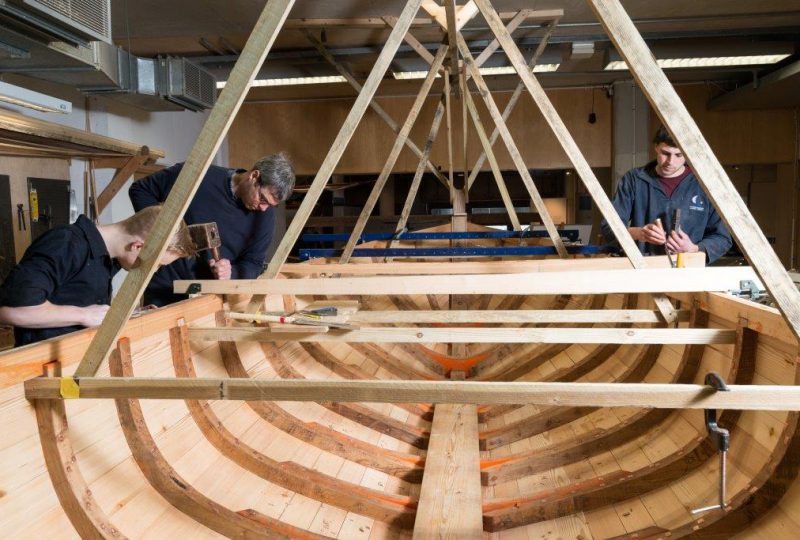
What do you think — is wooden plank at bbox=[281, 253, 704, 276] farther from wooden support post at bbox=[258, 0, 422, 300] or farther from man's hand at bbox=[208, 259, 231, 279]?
wooden support post at bbox=[258, 0, 422, 300]

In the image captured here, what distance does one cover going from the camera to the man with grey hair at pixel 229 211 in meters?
2.83

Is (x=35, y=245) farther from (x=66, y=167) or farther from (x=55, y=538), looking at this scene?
(x=66, y=167)

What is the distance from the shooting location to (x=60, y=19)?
315 centimetres

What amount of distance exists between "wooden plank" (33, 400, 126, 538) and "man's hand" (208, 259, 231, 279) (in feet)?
4.46

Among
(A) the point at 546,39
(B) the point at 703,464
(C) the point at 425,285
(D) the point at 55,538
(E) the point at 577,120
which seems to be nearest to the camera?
(D) the point at 55,538

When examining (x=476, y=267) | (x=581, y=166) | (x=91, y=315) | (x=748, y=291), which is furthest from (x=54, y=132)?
(x=748, y=291)

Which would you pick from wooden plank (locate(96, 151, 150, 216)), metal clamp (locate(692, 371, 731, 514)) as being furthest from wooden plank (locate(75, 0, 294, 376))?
wooden plank (locate(96, 151, 150, 216))

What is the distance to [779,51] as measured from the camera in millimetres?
6051

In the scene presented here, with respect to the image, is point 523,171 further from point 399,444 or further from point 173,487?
point 173,487

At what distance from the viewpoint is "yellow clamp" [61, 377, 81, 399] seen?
1354mm

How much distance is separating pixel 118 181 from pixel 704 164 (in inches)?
214

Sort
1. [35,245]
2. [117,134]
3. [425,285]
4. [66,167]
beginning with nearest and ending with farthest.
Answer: [35,245] → [425,285] → [66,167] → [117,134]

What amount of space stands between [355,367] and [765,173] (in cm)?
856

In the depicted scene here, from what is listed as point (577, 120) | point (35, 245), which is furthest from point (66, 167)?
point (577, 120)
